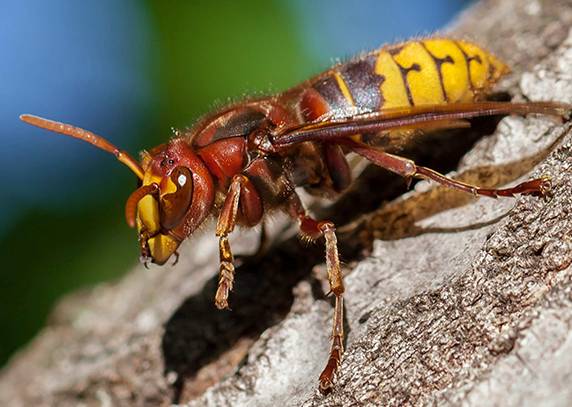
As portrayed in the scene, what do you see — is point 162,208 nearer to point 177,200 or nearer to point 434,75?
point 177,200

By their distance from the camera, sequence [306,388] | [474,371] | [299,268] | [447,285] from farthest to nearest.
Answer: [299,268] < [306,388] < [447,285] < [474,371]

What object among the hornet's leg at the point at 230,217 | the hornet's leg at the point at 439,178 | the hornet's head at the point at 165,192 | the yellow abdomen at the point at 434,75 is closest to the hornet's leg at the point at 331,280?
the hornet's leg at the point at 230,217

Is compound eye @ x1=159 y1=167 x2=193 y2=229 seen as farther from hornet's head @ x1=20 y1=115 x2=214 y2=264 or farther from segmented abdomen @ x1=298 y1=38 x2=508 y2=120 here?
segmented abdomen @ x1=298 y1=38 x2=508 y2=120

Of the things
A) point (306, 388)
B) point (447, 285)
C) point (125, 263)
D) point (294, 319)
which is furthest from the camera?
point (125, 263)

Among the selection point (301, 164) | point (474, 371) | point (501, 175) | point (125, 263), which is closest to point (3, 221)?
point (125, 263)

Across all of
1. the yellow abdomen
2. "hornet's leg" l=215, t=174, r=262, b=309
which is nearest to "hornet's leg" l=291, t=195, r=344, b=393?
"hornet's leg" l=215, t=174, r=262, b=309

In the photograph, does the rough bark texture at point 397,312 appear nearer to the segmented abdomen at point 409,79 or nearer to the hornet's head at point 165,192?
the segmented abdomen at point 409,79

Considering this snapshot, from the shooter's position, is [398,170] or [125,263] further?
[125,263]

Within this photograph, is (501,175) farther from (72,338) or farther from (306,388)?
(72,338)
